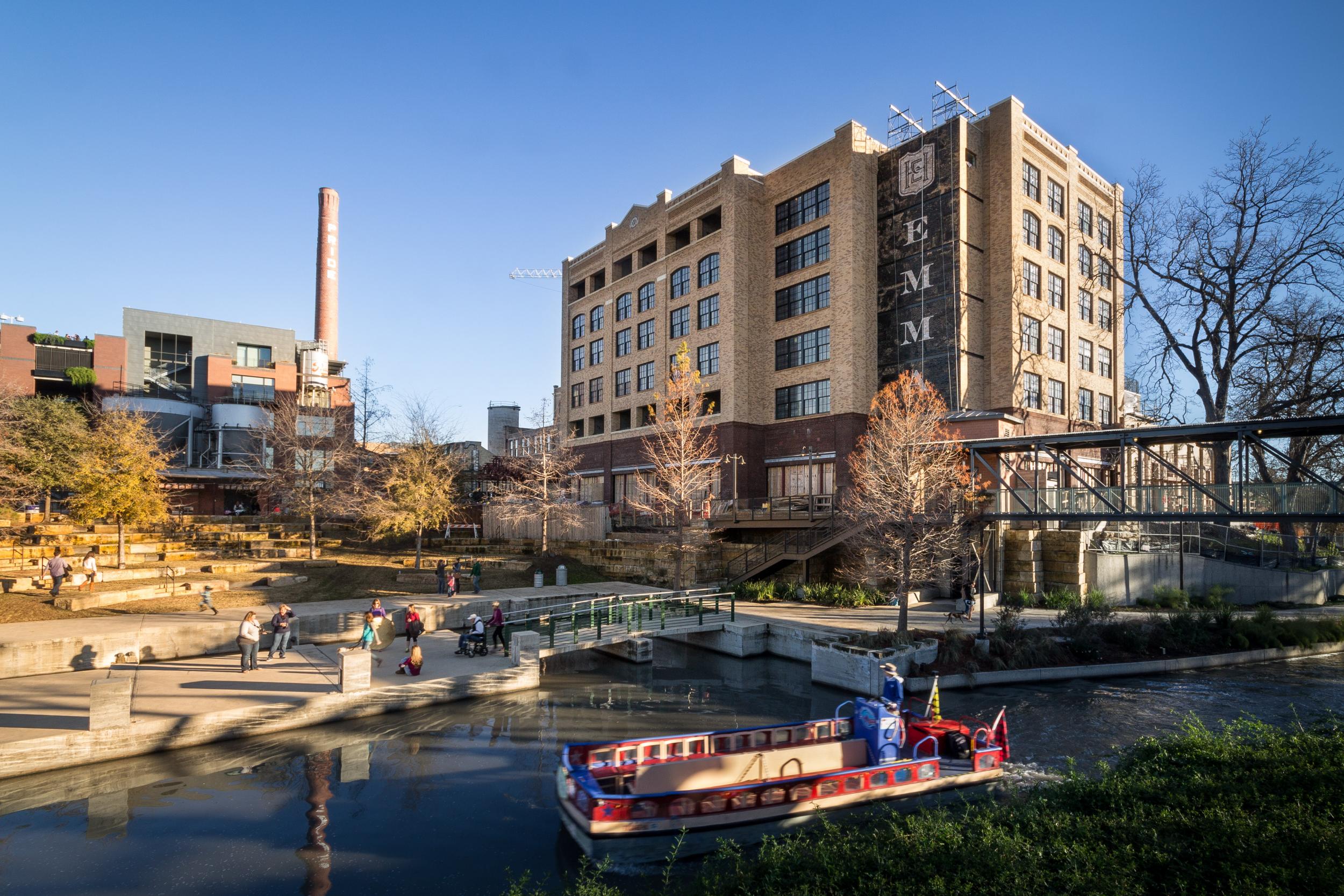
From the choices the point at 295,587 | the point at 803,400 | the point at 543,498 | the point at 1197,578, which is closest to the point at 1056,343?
the point at 1197,578

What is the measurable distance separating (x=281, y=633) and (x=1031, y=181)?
1695 inches

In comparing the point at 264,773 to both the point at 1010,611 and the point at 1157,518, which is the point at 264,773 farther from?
the point at 1157,518

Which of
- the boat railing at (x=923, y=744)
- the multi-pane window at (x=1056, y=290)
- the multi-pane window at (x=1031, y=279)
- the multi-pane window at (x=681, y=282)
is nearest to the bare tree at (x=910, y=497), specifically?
the boat railing at (x=923, y=744)

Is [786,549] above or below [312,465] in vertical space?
below

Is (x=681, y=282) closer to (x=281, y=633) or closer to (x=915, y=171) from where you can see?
(x=915, y=171)

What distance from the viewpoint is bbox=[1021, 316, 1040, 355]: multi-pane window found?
3906cm

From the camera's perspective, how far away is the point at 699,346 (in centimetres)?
4594

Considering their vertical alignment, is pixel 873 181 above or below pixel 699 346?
above

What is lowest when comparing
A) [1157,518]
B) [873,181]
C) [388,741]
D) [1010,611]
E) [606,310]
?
[388,741]

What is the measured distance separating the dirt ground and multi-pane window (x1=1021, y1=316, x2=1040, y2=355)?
2659 centimetres

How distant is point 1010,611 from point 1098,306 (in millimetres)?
30578

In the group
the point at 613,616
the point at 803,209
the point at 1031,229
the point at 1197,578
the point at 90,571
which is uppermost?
the point at 803,209

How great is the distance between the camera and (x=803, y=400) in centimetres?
4200

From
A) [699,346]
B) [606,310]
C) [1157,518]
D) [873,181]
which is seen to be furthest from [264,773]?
[606,310]
